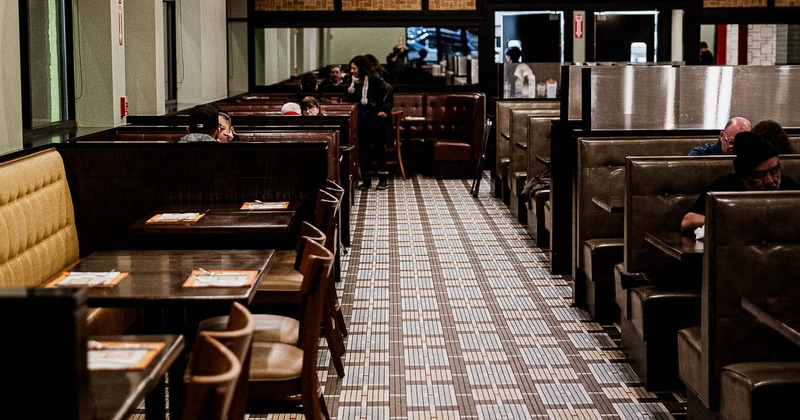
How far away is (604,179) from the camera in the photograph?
6.05 m

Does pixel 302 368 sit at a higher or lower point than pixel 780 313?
lower

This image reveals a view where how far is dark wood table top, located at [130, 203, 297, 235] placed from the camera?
15.4 feet

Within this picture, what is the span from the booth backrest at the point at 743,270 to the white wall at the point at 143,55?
21.4ft

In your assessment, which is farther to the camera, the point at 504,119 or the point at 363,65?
the point at 363,65

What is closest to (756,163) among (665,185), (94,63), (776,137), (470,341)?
(665,185)

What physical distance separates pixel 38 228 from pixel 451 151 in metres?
8.53

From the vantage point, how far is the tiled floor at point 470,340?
455 cm

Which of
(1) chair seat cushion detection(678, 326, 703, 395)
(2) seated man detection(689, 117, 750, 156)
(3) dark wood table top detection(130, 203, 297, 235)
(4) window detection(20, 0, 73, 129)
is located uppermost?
(4) window detection(20, 0, 73, 129)

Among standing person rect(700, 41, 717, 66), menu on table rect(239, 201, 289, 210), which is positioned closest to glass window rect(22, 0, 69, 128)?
menu on table rect(239, 201, 289, 210)

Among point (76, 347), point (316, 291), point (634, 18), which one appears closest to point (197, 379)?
point (76, 347)

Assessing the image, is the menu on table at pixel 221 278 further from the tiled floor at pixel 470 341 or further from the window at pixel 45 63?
the window at pixel 45 63

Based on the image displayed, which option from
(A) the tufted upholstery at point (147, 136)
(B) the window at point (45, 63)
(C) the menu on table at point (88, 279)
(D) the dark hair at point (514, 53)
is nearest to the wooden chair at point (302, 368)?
(C) the menu on table at point (88, 279)

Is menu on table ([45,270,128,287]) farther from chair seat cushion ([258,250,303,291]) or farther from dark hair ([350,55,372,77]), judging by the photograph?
dark hair ([350,55,372,77])

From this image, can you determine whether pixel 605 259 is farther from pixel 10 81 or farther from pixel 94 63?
pixel 94 63
